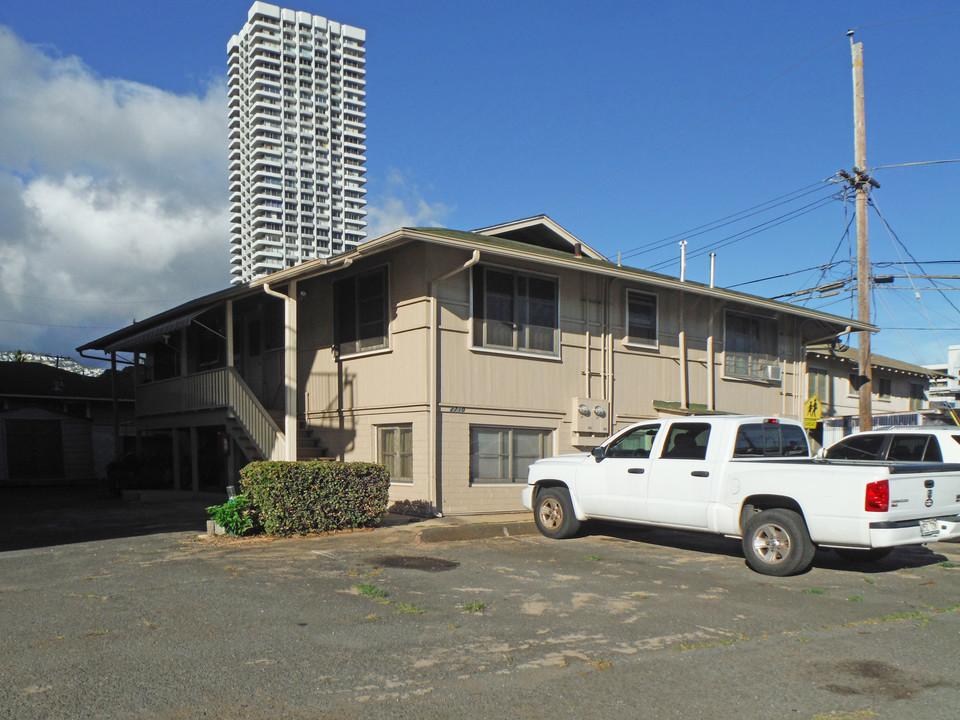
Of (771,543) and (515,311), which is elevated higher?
(515,311)

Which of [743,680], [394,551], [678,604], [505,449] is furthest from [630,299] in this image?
[743,680]

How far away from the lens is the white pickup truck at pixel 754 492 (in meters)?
8.59

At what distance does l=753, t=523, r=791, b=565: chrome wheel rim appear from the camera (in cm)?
914

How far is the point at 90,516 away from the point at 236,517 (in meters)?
5.65

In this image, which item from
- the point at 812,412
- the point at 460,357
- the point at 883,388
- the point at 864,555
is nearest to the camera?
the point at 864,555

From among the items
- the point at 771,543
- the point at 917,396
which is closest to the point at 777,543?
the point at 771,543

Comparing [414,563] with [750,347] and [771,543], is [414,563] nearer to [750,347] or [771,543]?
[771,543]

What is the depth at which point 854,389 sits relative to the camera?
2645cm

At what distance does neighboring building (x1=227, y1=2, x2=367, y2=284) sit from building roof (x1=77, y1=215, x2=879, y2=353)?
125 m

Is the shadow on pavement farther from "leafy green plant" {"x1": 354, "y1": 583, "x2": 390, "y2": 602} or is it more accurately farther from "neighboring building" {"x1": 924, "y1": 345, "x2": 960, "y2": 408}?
"neighboring building" {"x1": 924, "y1": 345, "x2": 960, "y2": 408}

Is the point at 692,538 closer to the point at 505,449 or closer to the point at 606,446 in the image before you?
the point at 606,446

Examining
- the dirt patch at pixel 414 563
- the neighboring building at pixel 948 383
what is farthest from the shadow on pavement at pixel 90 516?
the neighboring building at pixel 948 383

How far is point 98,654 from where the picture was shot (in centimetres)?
577

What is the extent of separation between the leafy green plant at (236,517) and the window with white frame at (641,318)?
30.1ft
